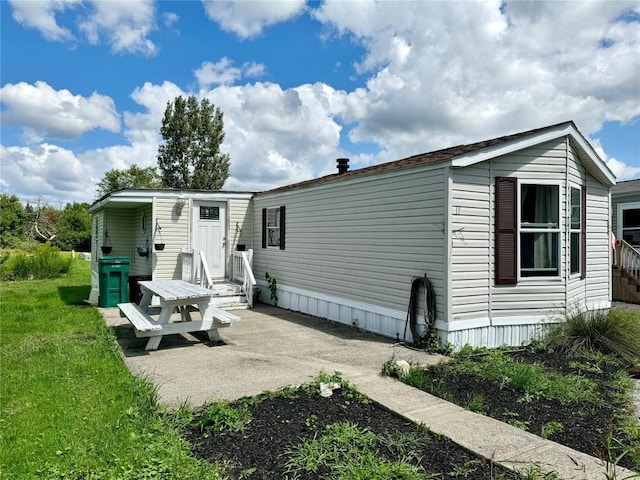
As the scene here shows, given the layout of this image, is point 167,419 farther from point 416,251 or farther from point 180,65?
point 180,65

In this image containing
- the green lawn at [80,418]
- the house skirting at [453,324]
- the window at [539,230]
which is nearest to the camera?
the green lawn at [80,418]

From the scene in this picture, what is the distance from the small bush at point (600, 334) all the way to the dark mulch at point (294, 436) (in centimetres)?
374

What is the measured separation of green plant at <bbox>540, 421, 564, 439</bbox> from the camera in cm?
329

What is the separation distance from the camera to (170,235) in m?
10.7

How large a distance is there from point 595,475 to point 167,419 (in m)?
3.07

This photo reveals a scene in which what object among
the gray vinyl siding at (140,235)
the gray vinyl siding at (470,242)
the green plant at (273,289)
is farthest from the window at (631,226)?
the gray vinyl siding at (140,235)

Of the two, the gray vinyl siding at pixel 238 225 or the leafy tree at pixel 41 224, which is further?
the leafy tree at pixel 41 224

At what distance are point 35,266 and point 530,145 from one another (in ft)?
56.9

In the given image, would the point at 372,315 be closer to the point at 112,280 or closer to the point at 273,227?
the point at 273,227

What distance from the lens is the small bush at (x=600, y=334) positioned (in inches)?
231

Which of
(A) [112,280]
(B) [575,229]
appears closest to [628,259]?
(B) [575,229]

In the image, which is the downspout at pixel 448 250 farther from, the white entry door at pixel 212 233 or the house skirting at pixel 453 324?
the white entry door at pixel 212 233

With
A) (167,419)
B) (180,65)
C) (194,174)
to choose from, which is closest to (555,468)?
(167,419)

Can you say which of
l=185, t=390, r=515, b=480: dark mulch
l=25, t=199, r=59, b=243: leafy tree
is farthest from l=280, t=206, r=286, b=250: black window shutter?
l=25, t=199, r=59, b=243: leafy tree
